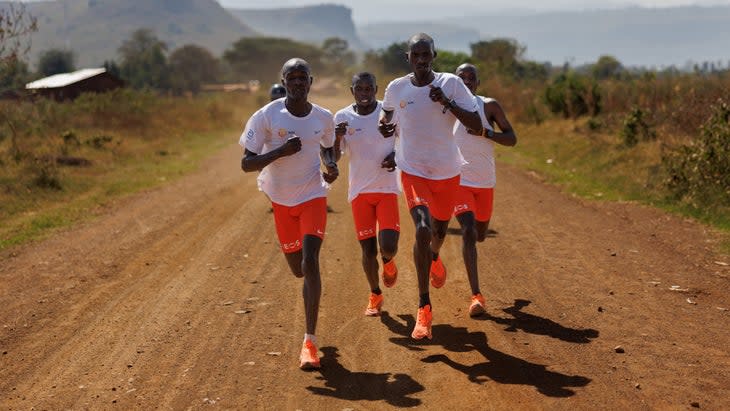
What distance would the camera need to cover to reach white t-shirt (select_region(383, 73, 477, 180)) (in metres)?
7.25

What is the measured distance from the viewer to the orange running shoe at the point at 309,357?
260 inches

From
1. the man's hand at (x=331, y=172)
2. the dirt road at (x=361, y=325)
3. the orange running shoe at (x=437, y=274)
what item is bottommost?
the dirt road at (x=361, y=325)

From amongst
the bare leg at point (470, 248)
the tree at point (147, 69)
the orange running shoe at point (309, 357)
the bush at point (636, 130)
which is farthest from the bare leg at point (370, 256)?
the tree at point (147, 69)

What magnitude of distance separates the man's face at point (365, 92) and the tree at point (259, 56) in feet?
402

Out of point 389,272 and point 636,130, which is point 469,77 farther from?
point 636,130

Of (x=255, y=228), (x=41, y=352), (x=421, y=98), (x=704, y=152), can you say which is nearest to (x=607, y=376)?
(x=421, y=98)

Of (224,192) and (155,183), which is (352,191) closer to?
(224,192)

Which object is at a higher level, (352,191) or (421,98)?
(421,98)

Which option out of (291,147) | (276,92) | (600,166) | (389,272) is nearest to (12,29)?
(276,92)

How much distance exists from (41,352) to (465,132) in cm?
420

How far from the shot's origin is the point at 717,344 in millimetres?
7012

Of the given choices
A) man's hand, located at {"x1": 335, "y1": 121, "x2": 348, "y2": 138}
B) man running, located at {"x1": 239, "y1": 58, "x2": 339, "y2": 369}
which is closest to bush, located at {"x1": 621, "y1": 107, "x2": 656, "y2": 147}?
man's hand, located at {"x1": 335, "y1": 121, "x2": 348, "y2": 138}

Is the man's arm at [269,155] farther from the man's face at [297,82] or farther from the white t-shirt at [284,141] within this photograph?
the man's face at [297,82]

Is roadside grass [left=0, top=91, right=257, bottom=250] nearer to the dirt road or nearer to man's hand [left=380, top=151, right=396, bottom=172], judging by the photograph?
the dirt road
